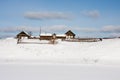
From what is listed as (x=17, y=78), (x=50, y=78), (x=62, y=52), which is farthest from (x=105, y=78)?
(x=62, y=52)

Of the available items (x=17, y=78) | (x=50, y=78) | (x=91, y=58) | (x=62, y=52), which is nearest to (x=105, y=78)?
(x=50, y=78)

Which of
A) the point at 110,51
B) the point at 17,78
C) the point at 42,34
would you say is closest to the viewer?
the point at 17,78

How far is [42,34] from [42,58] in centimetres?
4009

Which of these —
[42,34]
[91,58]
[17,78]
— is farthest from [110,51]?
[42,34]

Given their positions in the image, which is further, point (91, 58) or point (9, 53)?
point (9, 53)

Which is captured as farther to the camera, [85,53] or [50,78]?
[85,53]

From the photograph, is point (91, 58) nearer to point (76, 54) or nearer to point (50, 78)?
point (76, 54)

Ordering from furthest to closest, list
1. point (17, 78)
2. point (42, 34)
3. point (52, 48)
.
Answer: point (42, 34)
point (52, 48)
point (17, 78)

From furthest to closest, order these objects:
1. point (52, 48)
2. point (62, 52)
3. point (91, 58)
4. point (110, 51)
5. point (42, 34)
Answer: point (42, 34)
point (52, 48)
point (62, 52)
point (110, 51)
point (91, 58)

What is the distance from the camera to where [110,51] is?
26.2 metres

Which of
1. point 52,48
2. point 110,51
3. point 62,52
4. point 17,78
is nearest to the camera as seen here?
point 17,78

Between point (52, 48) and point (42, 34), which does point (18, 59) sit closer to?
point (52, 48)

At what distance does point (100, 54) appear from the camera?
2559cm

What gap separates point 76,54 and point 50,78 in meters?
14.3
